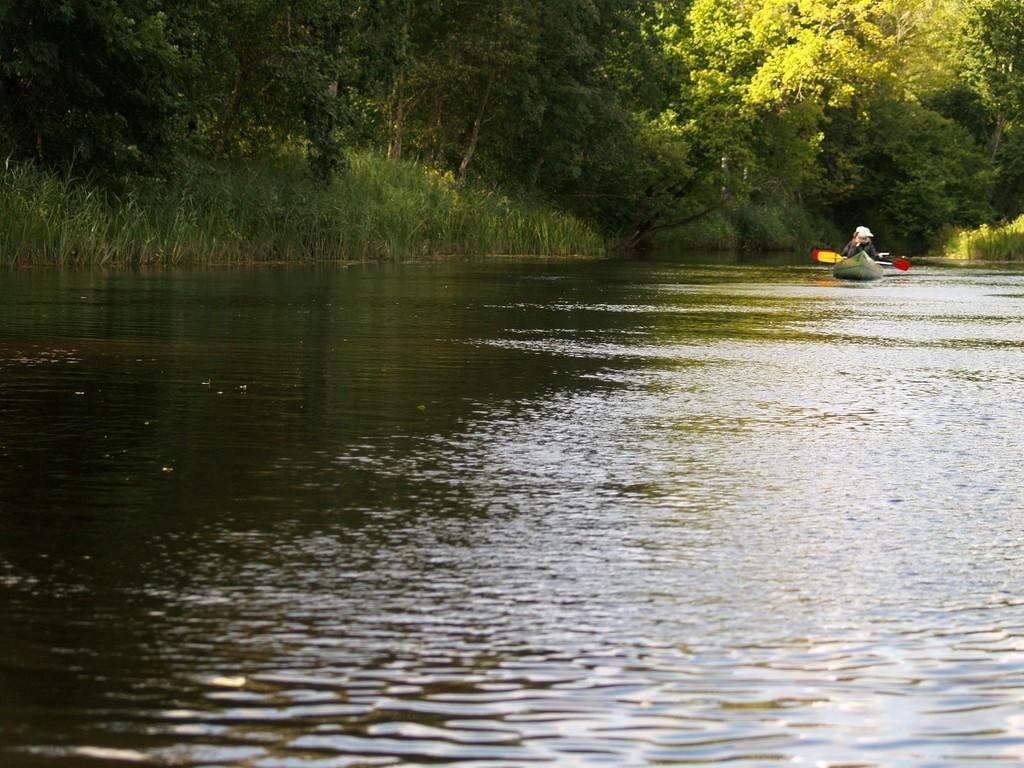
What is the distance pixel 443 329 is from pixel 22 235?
529 inches

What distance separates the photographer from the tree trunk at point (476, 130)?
2125 inches

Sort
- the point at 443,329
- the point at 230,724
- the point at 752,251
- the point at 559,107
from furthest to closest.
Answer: the point at 752,251 < the point at 559,107 < the point at 443,329 < the point at 230,724

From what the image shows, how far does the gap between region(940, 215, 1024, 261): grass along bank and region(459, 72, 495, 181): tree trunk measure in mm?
21242

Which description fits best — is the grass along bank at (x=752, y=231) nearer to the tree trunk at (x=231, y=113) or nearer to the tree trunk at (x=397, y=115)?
the tree trunk at (x=397, y=115)

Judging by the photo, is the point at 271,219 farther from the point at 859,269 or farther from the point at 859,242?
the point at 859,242

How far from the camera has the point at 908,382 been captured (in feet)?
41.1

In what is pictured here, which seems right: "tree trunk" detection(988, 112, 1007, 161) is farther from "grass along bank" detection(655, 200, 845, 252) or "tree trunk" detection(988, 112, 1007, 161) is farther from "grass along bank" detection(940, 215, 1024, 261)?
"grass along bank" detection(940, 215, 1024, 261)

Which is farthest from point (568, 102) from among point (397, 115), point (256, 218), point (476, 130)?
point (256, 218)

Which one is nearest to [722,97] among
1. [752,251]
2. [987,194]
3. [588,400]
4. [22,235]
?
[752,251]

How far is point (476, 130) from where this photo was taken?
55.4 metres

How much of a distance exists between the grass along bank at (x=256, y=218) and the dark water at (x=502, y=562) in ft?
53.9

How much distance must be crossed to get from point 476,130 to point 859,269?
20394 millimetres

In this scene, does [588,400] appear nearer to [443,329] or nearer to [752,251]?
[443,329]

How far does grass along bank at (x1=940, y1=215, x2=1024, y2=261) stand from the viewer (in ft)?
212
